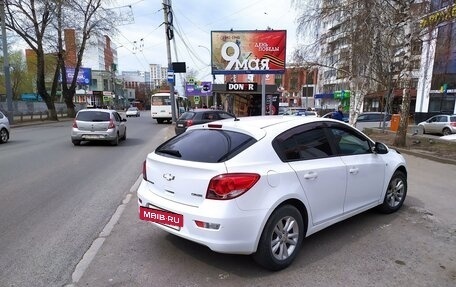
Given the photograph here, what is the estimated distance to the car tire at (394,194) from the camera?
18.5 ft

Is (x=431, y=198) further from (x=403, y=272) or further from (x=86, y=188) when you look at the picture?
(x=86, y=188)

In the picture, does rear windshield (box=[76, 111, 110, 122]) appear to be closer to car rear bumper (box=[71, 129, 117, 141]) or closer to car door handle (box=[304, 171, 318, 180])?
car rear bumper (box=[71, 129, 117, 141])

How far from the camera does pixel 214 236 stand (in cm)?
353

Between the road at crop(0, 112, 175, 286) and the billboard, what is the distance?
10172 millimetres

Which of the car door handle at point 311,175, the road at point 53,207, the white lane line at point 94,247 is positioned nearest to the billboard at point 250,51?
the road at point 53,207

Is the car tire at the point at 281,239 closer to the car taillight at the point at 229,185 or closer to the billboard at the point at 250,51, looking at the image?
the car taillight at the point at 229,185

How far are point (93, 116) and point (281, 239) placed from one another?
12.5 m

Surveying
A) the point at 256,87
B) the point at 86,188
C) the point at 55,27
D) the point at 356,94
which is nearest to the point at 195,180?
the point at 86,188

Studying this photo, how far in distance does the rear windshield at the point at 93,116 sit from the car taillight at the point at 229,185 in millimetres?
12177

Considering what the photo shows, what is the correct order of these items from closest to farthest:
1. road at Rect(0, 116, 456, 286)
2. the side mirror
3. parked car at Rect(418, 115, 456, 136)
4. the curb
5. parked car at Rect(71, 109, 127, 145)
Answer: road at Rect(0, 116, 456, 286)
the side mirror
the curb
parked car at Rect(71, 109, 127, 145)
parked car at Rect(418, 115, 456, 136)

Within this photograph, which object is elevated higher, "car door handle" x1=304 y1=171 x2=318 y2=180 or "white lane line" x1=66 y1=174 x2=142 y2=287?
"car door handle" x1=304 y1=171 x2=318 y2=180

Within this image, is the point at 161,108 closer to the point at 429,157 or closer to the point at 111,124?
the point at 111,124

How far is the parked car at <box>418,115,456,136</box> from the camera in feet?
75.3

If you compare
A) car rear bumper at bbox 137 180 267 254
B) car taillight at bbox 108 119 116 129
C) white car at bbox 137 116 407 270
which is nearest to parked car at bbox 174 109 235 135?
car taillight at bbox 108 119 116 129
